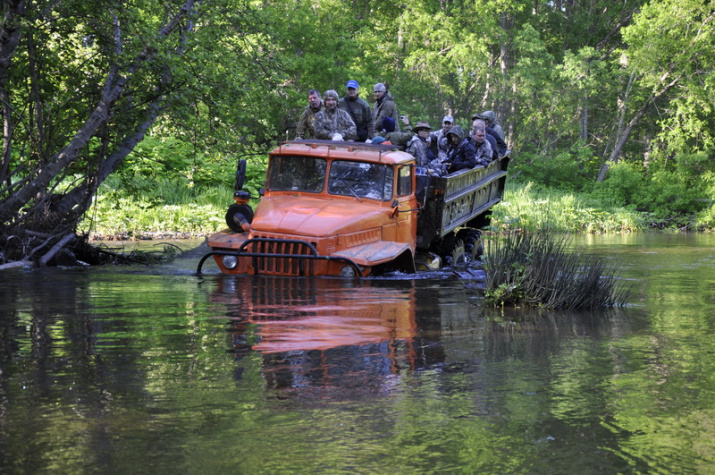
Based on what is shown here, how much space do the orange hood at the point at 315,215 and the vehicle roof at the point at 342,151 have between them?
628mm

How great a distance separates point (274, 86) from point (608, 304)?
847cm

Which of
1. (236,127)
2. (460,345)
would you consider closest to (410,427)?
(460,345)

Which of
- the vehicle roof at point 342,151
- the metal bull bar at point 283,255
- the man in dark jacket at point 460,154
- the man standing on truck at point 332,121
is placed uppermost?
the man standing on truck at point 332,121

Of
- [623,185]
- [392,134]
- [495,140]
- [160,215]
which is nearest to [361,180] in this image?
[392,134]

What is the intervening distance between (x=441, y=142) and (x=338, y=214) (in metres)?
5.18

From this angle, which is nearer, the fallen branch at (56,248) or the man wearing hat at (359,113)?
the fallen branch at (56,248)

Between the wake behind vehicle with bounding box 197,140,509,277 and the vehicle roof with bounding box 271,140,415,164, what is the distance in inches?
0.5

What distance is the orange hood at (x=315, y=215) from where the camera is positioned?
11.8 metres

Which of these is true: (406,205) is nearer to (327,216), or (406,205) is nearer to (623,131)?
(327,216)

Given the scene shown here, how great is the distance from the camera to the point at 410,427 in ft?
16.2

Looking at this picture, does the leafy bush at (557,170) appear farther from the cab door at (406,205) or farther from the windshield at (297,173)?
the windshield at (297,173)

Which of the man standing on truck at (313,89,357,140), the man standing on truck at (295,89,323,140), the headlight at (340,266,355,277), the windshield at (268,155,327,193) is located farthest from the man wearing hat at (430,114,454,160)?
the headlight at (340,266,355,277)

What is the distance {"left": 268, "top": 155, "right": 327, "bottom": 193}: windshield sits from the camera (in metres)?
13.1

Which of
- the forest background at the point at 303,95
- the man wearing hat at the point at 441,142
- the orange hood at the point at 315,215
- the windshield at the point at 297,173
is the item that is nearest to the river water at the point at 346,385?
the orange hood at the point at 315,215
